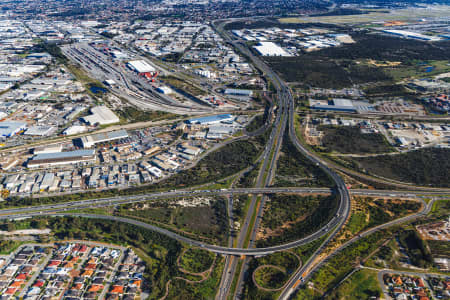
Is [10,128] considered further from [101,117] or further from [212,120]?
[212,120]

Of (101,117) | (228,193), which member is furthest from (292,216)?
(101,117)

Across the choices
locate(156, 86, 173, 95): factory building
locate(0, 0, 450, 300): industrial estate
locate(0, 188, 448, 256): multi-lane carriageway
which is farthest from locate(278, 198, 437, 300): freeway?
locate(156, 86, 173, 95): factory building

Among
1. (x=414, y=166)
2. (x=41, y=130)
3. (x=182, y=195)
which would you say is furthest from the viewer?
(x=41, y=130)

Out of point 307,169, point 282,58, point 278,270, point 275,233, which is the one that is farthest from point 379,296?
point 282,58

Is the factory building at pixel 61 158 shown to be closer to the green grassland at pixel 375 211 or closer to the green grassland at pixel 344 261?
the green grassland at pixel 344 261

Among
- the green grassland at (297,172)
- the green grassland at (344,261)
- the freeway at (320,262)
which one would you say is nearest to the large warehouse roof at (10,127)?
the green grassland at (297,172)

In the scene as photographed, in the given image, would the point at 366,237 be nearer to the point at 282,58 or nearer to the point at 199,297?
the point at 199,297
